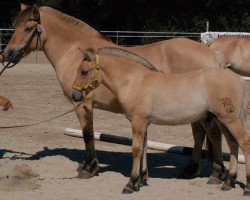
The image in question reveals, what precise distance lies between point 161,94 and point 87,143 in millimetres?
1649

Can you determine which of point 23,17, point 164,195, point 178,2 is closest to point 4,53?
point 23,17

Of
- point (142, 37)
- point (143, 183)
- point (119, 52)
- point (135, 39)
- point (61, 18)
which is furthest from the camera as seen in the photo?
point (135, 39)

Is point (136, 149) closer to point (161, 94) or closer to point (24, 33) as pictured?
point (161, 94)

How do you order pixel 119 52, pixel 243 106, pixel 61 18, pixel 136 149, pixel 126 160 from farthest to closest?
pixel 126 160 → pixel 61 18 → pixel 119 52 → pixel 136 149 → pixel 243 106

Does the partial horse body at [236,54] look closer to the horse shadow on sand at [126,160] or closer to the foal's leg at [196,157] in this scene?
the horse shadow on sand at [126,160]

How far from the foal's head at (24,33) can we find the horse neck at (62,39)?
0.14 meters

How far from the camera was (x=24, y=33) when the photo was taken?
786 cm

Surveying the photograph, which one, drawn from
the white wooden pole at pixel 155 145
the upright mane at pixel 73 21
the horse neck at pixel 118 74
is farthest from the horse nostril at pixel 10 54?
the white wooden pole at pixel 155 145

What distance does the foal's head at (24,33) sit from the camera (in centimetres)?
785

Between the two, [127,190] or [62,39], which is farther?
[62,39]

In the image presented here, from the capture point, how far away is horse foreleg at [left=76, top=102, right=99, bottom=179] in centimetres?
745

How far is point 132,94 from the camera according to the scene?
21.3ft

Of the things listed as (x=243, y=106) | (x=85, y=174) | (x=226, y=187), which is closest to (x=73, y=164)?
(x=85, y=174)

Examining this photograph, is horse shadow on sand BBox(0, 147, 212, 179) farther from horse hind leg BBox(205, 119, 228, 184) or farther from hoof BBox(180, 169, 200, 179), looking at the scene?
horse hind leg BBox(205, 119, 228, 184)
